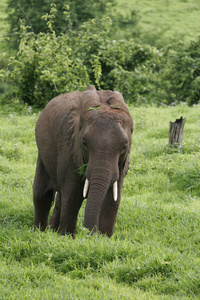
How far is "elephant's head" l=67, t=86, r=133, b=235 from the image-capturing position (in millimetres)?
5383

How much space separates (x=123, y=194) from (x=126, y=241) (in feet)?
9.39

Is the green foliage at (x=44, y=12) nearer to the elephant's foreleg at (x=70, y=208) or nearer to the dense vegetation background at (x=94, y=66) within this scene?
the dense vegetation background at (x=94, y=66)

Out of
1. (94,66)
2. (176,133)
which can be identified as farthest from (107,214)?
(94,66)

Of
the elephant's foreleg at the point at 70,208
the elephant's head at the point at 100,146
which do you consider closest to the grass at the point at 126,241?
the elephant's foreleg at the point at 70,208

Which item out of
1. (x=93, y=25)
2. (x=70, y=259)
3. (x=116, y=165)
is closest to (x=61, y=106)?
(x=116, y=165)

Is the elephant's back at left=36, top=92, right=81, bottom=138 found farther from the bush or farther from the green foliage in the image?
the green foliage

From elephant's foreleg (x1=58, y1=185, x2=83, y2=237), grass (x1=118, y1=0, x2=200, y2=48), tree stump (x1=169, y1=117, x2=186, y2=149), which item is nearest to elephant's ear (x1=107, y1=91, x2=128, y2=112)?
elephant's foreleg (x1=58, y1=185, x2=83, y2=237)

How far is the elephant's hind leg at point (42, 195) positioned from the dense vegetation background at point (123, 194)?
27cm

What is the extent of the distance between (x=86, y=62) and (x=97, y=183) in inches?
494

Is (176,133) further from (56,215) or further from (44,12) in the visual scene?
(44,12)

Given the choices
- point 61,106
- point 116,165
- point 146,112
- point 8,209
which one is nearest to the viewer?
point 116,165

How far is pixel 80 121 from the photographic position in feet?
19.1

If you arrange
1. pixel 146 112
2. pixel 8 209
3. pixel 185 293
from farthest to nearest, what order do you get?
1. pixel 146 112
2. pixel 8 209
3. pixel 185 293

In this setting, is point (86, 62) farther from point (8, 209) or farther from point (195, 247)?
point (195, 247)
